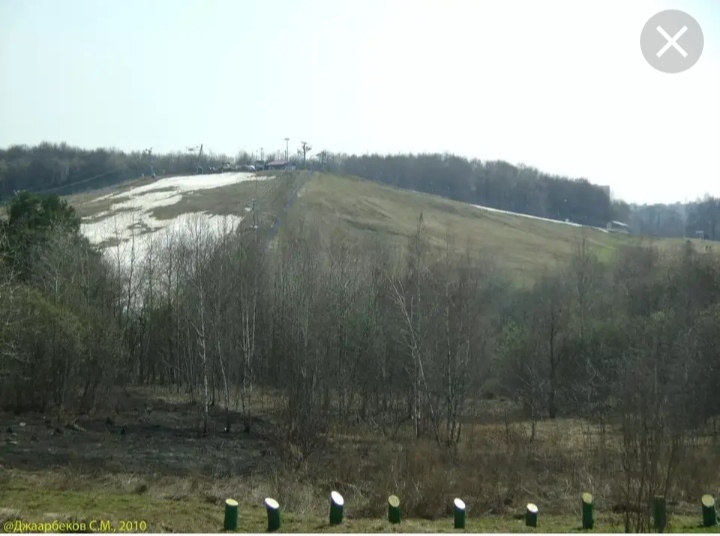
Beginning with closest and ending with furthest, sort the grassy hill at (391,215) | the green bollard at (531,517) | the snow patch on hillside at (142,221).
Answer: the green bollard at (531,517) → the snow patch on hillside at (142,221) → the grassy hill at (391,215)

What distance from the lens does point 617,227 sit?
68.2 meters

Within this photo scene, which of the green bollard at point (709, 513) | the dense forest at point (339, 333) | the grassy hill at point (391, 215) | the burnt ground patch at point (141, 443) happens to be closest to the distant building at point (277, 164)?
the grassy hill at point (391, 215)

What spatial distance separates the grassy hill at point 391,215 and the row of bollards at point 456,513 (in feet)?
115

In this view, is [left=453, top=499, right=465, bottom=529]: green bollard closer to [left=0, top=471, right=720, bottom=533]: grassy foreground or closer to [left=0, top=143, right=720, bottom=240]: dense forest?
[left=0, top=471, right=720, bottom=533]: grassy foreground

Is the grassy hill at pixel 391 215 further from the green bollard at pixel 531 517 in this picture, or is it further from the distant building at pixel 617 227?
the green bollard at pixel 531 517

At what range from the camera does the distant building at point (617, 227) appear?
66062 millimetres

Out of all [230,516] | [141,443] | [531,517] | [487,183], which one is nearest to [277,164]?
[487,183]

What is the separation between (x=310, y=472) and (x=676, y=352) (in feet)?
44.9

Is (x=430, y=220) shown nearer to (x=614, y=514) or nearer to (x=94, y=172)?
(x=94, y=172)

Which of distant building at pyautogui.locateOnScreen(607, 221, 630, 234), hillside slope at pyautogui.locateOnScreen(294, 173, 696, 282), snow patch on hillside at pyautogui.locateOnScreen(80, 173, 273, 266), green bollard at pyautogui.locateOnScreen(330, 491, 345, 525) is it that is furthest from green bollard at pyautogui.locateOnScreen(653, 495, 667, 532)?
distant building at pyautogui.locateOnScreen(607, 221, 630, 234)

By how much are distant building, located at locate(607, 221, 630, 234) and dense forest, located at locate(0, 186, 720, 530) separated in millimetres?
24149

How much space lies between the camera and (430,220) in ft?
199

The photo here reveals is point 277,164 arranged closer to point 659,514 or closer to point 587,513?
point 587,513

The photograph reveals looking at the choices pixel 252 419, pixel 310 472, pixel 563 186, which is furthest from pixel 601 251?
pixel 310 472
